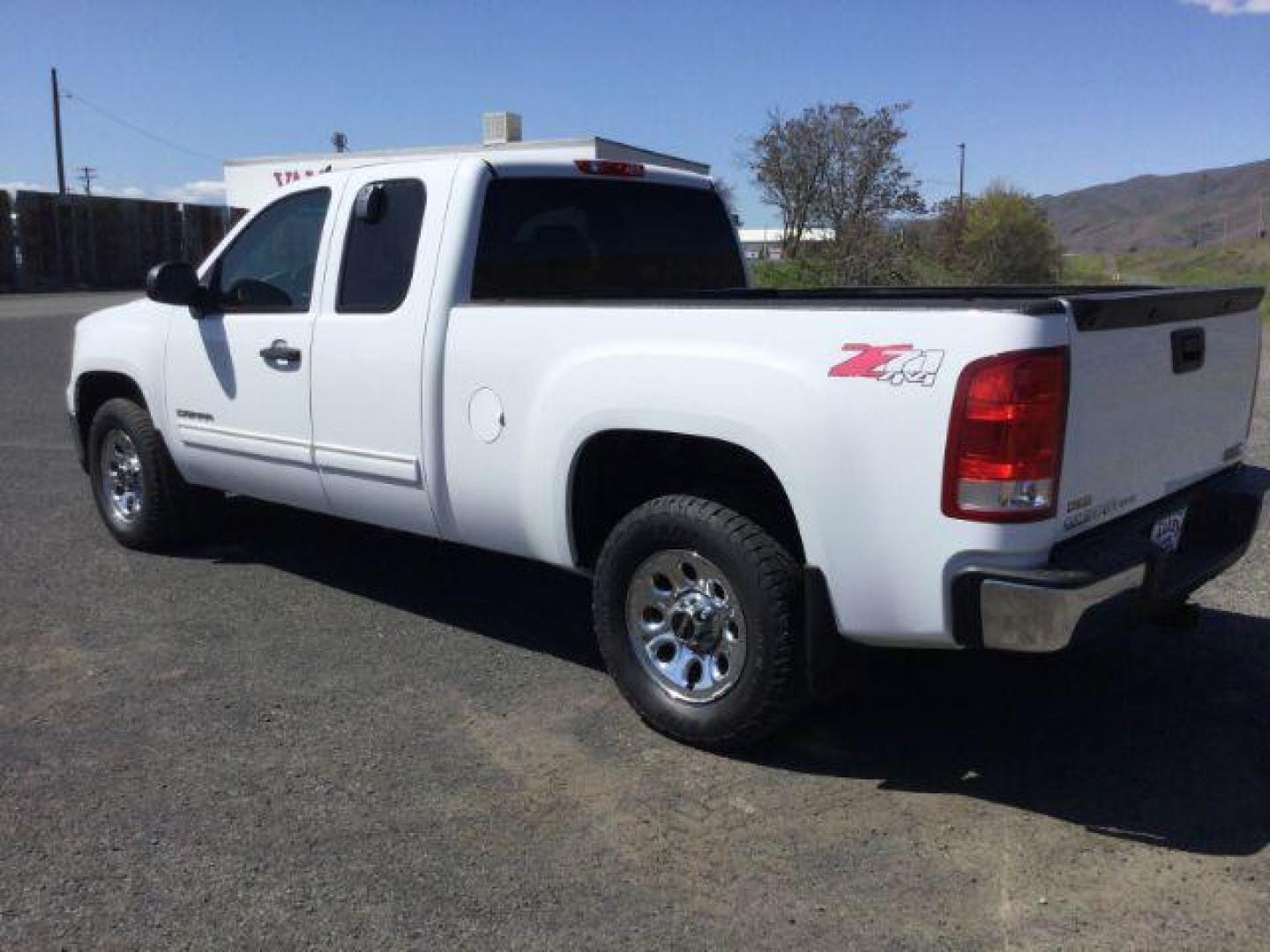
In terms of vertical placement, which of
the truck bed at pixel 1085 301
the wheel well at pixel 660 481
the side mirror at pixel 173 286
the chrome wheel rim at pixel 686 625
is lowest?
the chrome wheel rim at pixel 686 625

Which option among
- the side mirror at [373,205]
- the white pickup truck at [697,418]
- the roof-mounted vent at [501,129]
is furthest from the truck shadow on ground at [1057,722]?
the roof-mounted vent at [501,129]

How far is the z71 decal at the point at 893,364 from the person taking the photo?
3.23 metres

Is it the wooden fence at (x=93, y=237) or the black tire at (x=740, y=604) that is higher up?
the wooden fence at (x=93, y=237)

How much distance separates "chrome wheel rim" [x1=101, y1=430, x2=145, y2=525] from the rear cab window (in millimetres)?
2698

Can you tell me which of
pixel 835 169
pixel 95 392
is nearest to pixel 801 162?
pixel 835 169

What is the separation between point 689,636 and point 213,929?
172 centimetres

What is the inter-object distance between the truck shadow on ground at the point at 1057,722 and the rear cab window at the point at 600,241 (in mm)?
1531

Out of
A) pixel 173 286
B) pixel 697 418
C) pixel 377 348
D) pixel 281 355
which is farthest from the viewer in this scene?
pixel 173 286

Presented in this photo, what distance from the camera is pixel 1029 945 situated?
9.69 ft

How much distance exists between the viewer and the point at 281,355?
5.20 meters

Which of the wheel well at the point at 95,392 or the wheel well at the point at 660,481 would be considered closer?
the wheel well at the point at 660,481

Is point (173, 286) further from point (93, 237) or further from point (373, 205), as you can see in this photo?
point (93, 237)

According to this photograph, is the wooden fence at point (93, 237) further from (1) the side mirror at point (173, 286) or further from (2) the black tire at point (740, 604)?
(2) the black tire at point (740, 604)

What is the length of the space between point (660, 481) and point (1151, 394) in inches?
65.6
